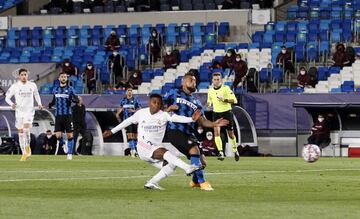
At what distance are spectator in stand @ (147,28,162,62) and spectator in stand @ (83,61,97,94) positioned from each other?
3.23 meters

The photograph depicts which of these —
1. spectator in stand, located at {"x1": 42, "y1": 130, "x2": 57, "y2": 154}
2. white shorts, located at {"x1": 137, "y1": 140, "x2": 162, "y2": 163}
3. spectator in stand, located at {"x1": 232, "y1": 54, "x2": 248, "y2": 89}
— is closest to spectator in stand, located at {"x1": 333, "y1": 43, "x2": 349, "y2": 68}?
spectator in stand, located at {"x1": 232, "y1": 54, "x2": 248, "y2": 89}

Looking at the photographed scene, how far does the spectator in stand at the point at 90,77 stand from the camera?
45969 mm

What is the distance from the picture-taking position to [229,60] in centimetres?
4309

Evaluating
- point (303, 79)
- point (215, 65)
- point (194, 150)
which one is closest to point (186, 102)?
point (194, 150)

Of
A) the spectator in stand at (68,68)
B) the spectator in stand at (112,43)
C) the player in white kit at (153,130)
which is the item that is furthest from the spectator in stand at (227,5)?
the player in white kit at (153,130)

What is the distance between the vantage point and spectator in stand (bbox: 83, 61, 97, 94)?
151 ft

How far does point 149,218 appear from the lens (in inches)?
508

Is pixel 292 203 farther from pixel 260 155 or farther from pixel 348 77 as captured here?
pixel 348 77

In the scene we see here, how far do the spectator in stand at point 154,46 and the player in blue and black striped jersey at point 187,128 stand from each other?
94.8 feet

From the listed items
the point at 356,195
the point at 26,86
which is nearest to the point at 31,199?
the point at 356,195

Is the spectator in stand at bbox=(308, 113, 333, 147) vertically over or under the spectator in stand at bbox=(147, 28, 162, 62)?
under

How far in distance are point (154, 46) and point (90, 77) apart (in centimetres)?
374

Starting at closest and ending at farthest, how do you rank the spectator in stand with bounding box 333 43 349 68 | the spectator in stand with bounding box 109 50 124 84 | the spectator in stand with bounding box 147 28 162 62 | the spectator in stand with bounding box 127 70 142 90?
the spectator in stand with bounding box 333 43 349 68
the spectator in stand with bounding box 127 70 142 90
the spectator in stand with bounding box 109 50 124 84
the spectator in stand with bounding box 147 28 162 62

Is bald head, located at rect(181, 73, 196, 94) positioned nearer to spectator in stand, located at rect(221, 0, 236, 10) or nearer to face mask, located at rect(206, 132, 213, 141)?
face mask, located at rect(206, 132, 213, 141)
